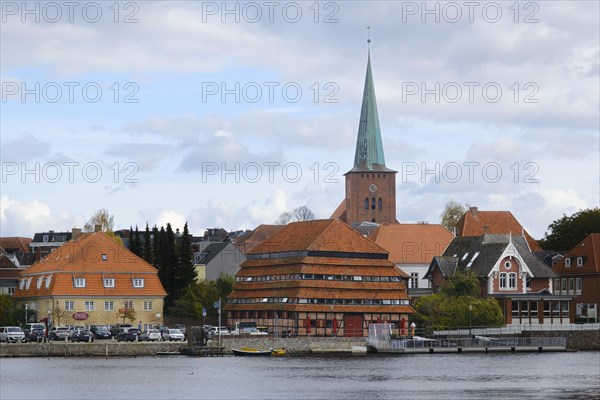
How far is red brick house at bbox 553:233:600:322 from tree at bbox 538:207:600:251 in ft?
41.6

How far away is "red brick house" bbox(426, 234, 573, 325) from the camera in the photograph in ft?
455

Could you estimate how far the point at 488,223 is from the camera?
175750 millimetres

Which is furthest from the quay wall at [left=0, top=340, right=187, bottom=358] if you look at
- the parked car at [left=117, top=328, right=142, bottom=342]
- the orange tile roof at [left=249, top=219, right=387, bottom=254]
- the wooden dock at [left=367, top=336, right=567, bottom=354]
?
the orange tile roof at [left=249, top=219, right=387, bottom=254]

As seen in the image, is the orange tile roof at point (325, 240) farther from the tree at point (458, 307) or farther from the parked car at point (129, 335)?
the parked car at point (129, 335)

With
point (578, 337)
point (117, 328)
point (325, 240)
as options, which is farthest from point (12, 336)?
point (578, 337)

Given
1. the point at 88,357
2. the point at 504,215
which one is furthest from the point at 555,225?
the point at 88,357

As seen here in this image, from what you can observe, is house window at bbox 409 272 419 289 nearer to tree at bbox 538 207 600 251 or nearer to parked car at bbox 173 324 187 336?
tree at bbox 538 207 600 251

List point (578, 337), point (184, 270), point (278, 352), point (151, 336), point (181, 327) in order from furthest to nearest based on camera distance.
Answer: point (184, 270)
point (181, 327)
point (578, 337)
point (278, 352)
point (151, 336)

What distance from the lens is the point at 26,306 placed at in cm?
13900

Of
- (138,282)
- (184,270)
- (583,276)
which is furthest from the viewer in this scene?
(184,270)

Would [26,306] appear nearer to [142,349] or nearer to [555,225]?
[142,349]

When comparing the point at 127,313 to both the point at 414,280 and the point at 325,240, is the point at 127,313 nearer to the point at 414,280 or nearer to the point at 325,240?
the point at 325,240

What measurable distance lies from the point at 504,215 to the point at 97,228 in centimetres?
5190

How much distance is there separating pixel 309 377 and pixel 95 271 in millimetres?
49048
